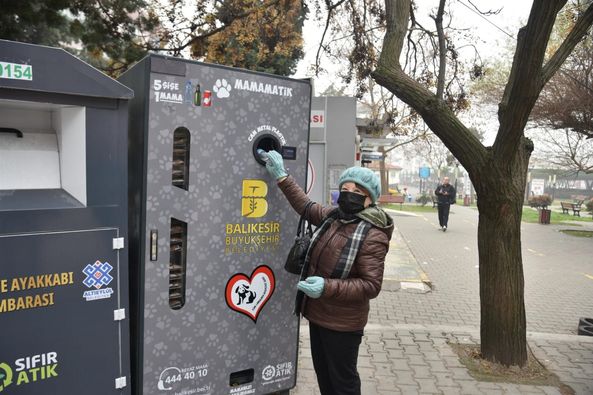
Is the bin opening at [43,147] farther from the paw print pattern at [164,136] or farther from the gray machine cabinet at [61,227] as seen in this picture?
the paw print pattern at [164,136]

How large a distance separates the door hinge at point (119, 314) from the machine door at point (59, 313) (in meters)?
0.02

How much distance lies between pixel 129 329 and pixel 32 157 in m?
1.03

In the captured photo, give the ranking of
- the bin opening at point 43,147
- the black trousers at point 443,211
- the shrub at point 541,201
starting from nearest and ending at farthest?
the bin opening at point 43,147
the black trousers at point 443,211
the shrub at point 541,201

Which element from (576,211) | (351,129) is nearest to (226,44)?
(351,129)

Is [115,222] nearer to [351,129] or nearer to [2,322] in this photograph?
[2,322]

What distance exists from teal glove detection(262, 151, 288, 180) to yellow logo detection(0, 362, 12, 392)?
1654 mm

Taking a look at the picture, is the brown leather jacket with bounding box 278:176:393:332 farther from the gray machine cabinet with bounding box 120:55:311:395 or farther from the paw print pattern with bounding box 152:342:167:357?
the paw print pattern with bounding box 152:342:167:357

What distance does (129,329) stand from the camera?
246 centimetres

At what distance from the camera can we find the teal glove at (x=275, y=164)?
2.73 metres

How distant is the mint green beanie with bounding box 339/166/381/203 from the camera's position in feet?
8.77

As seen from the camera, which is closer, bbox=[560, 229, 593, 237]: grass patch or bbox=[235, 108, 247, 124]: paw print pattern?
bbox=[235, 108, 247, 124]: paw print pattern

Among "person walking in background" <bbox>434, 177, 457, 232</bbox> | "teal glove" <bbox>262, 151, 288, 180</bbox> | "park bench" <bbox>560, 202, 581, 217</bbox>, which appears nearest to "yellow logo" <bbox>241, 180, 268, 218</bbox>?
"teal glove" <bbox>262, 151, 288, 180</bbox>

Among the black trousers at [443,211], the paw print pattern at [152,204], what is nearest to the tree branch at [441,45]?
the paw print pattern at [152,204]

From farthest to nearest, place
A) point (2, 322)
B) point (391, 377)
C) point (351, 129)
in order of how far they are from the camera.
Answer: point (351, 129) < point (391, 377) < point (2, 322)
